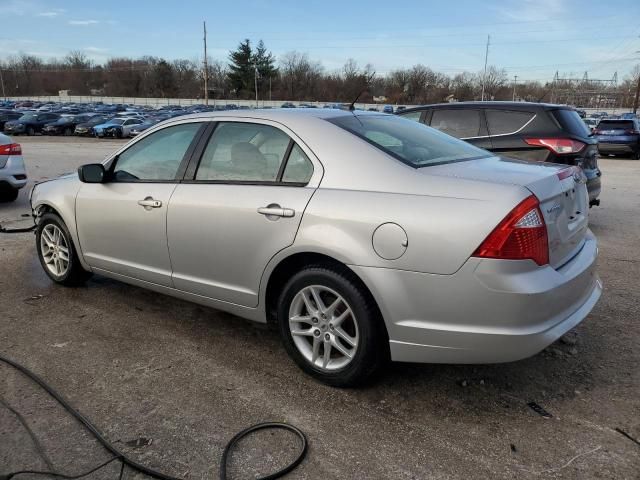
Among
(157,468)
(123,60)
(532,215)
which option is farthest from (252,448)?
(123,60)

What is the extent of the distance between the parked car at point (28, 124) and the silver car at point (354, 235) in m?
36.0

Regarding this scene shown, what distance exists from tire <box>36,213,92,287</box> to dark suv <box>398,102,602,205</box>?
503 cm

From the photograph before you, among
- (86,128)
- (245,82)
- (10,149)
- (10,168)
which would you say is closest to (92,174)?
(10,168)

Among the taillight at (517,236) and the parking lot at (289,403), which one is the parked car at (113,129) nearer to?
the parking lot at (289,403)

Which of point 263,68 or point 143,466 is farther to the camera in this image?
point 263,68

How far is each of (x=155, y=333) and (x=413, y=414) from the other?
2.07 m

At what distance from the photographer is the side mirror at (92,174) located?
14.0ft

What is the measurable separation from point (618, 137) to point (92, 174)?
69.0ft

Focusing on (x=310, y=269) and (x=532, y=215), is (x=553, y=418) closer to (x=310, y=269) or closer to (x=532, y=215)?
(x=532, y=215)

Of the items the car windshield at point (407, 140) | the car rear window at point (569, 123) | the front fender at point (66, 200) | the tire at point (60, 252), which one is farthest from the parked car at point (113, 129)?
the car windshield at point (407, 140)

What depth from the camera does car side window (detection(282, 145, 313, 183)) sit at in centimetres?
322

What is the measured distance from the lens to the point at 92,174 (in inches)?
168

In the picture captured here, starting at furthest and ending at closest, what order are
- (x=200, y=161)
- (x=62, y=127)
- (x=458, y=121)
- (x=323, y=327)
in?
(x=62, y=127), (x=458, y=121), (x=200, y=161), (x=323, y=327)

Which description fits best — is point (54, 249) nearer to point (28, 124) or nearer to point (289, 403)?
point (289, 403)
